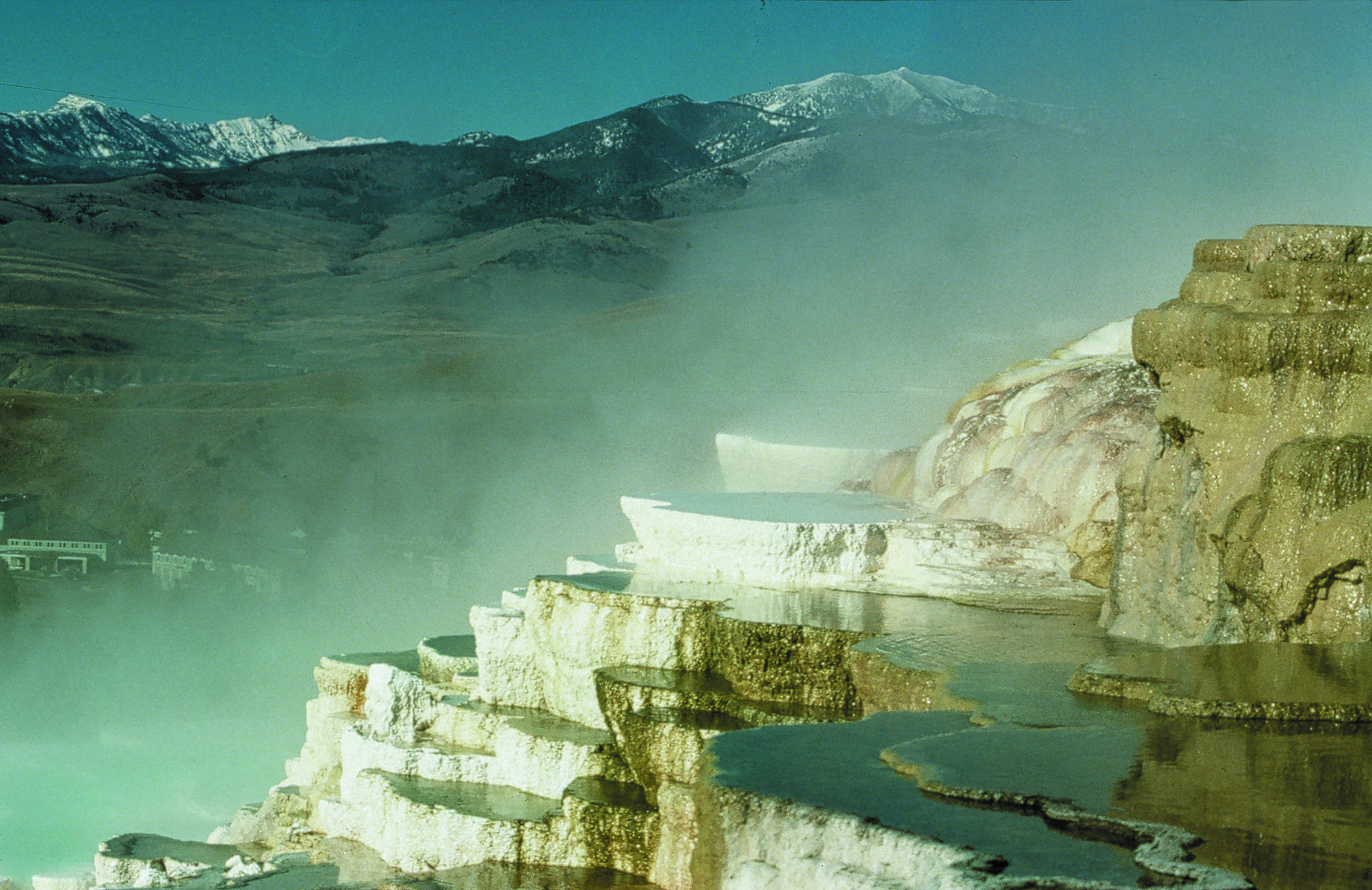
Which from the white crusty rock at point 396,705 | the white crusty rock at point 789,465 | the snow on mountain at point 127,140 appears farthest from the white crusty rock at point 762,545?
the snow on mountain at point 127,140

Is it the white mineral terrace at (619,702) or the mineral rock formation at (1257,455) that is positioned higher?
→ the mineral rock formation at (1257,455)

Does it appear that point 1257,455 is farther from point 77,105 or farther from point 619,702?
point 77,105

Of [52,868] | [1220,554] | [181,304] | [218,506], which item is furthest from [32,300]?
[1220,554]

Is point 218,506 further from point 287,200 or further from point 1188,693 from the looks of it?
point 287,200

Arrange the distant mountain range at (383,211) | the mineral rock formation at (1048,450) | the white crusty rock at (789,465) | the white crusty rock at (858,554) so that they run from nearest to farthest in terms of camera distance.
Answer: the white crusty rock at (858,554) → the mineral rock formation at (1048,450) → the white crusty rock at (789,465) → the distant mountain range at (383,211)

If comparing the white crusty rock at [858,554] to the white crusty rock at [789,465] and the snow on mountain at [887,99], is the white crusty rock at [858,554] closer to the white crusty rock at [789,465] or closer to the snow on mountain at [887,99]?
the white crusty rock at [789,465]

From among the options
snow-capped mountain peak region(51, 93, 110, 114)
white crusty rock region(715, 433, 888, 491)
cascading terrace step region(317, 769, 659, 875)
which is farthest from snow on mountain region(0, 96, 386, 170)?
cascading terrace step region(317, 769, 659, 875)
